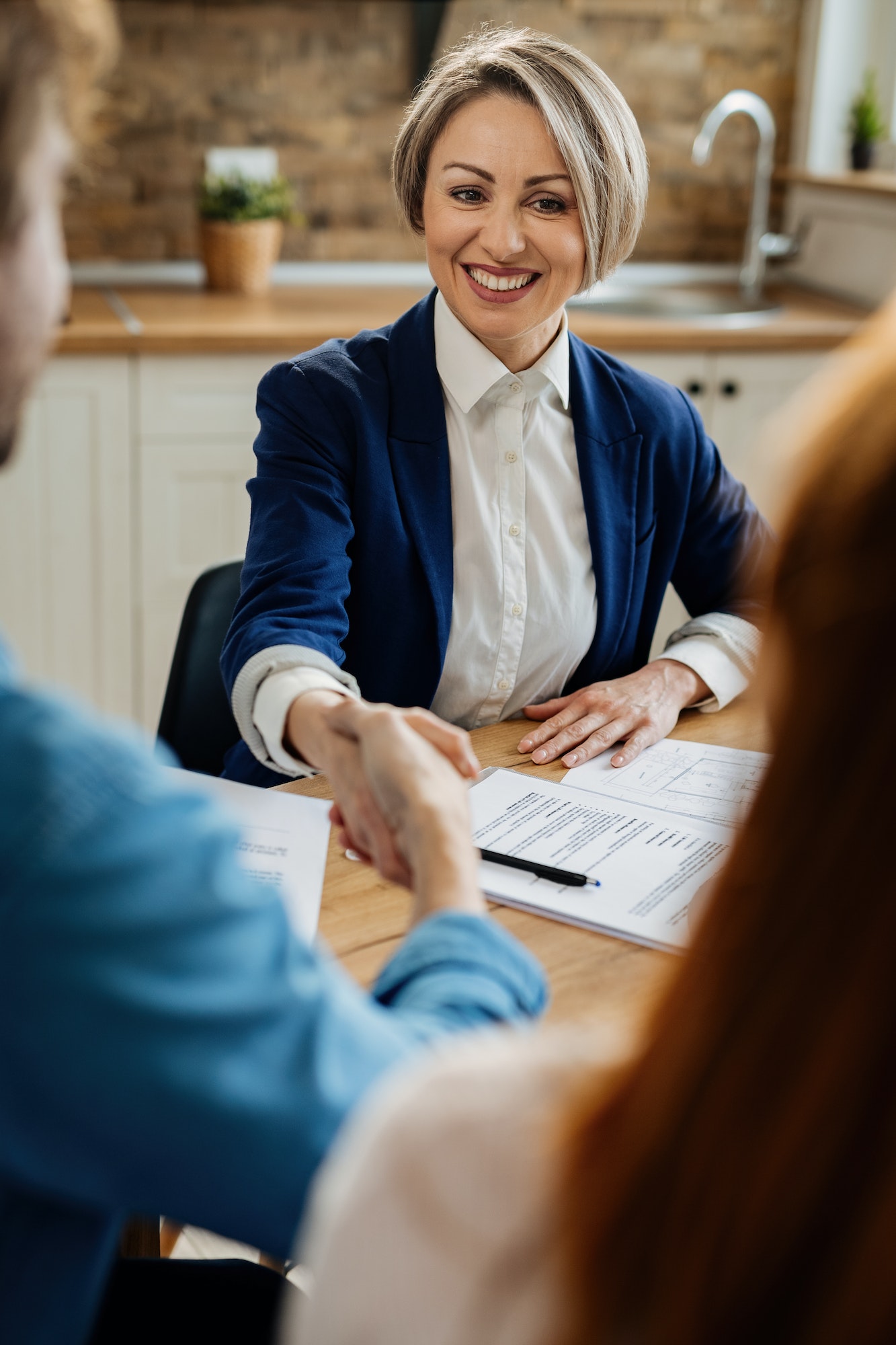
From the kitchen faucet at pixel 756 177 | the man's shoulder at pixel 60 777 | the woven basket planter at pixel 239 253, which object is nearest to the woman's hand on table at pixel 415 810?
the man's shoulder at pixel 60 777

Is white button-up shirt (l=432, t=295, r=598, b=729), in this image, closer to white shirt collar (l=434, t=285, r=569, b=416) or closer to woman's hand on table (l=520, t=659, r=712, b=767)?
white shirt collar (l=434, t=285, r=569, b=416)

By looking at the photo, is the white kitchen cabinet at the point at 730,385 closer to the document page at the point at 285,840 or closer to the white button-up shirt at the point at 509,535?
the white button-up shirt at the point at 509,535

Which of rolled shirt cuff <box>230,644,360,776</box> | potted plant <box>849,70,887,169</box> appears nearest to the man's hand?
rolled shirt cuff <box>230,644,360,776</box>

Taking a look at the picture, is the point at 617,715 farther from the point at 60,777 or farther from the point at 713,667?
the point at 60,777

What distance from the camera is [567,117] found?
164 centimetres

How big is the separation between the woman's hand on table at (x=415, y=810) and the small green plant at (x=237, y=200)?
2.30m

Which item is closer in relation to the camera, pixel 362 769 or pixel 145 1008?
pixel 145 1008

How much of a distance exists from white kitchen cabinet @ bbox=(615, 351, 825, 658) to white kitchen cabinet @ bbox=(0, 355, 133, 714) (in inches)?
42.3

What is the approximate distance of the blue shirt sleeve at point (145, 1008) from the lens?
0.58 meters

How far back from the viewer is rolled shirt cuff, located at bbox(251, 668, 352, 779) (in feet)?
4.37

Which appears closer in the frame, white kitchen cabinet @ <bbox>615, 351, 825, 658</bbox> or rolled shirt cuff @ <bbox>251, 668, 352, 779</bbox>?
rolled shirt cuff @ <bbox>251, 668, 352, 779</bbox>

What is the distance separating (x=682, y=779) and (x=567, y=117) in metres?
0.80

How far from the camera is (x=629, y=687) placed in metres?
1.56

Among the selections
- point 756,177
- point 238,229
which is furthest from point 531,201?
point 756,177
